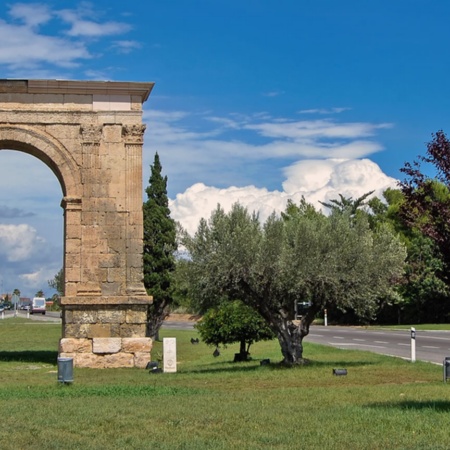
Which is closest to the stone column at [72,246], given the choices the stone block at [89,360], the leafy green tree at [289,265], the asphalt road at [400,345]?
the stone block at [89,360]

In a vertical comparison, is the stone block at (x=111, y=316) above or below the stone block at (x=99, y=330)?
above

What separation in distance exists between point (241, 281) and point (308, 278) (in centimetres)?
155

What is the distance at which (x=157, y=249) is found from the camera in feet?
135

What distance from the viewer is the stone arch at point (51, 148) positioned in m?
23.2

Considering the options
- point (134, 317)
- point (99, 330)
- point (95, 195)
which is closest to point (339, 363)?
point (134, 317)

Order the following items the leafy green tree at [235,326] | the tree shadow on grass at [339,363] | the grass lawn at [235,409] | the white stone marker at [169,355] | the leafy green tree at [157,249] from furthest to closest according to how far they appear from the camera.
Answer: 1. the leafy green tree at [157,249]
2. the leafy green tree at [235,326]
3. the white stone marker at [169,355]
4. the tree shadow on grass at [339,363]
5. the grass lawn at [235,409]

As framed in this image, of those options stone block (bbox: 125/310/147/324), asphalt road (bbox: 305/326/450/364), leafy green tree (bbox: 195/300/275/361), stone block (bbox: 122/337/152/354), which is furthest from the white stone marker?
asphalt road (bbox: 305/326/450/364)

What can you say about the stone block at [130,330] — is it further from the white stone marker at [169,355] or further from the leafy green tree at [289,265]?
the leafy green tree at [289,265]

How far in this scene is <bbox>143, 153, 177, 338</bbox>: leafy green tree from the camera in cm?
4031

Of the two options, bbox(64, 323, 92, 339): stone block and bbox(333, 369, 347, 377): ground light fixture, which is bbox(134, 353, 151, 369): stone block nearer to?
bbox(64, 323, 92, 339): stone block

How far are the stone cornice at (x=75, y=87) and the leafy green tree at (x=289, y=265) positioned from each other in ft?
16.4

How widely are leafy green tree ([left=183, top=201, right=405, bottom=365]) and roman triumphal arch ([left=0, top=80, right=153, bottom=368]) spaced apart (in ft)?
10.4

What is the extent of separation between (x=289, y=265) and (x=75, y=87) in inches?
316

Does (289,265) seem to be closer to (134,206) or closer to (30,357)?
(134,206)
